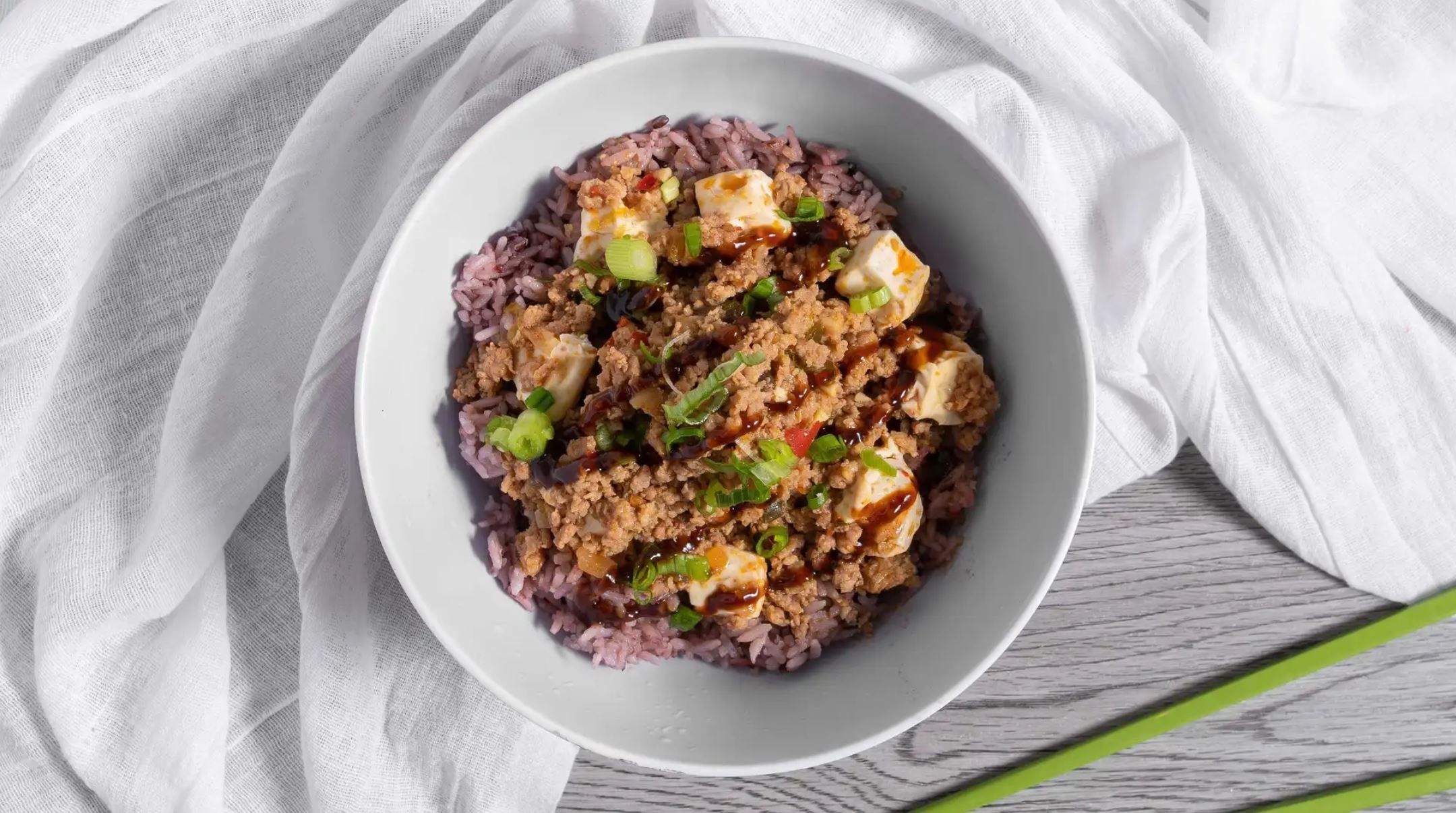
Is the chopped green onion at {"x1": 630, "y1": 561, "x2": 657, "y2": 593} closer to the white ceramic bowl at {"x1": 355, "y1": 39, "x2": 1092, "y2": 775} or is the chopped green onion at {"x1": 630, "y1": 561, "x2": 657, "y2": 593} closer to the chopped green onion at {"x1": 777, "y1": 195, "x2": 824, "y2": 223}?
the white ceramic bowl at {"x1": 355, "y1": 39, "x2": 1092, "y2": 775}

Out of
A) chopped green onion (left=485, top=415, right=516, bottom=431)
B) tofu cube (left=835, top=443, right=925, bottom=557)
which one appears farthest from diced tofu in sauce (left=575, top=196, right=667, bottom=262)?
tofu cube (left=835, top=443, right=925, bottom=557)

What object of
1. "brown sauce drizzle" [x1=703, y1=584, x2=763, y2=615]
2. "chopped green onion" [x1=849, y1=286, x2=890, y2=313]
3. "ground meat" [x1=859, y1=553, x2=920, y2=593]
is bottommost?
"ground meat" [x1=859, y1=553, x2=920, y2=593]

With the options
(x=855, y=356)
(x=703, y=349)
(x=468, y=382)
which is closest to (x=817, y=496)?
(x=855, y=356)

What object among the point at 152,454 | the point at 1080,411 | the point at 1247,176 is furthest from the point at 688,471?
the point at 1247,176

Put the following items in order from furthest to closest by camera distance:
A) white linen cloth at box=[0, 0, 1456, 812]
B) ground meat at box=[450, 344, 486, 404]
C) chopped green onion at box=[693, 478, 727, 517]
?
white linen cloth at box=[0, 0, 1456, 812] → ground meat at box=[450, 344, 486, 404] → chopped green onion at box=[693, 478, 727, 517]

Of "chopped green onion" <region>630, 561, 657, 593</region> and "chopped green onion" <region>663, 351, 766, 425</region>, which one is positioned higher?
"chopped green onion" <region>663, 351, 766, 425</region>

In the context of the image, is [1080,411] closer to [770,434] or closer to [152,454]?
[770,434]
